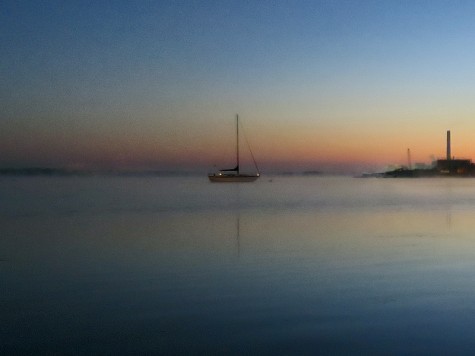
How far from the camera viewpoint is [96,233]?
63.0ft

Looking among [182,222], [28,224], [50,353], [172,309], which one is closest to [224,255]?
[172,309]

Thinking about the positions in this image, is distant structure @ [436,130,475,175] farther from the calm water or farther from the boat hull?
the calm water

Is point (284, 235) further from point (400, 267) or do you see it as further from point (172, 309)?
point (172, 309)

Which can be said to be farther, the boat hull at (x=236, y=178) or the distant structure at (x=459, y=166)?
the distant structure at (x=459, y=166)

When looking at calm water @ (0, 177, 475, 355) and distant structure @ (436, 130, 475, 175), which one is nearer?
calm water @ (0, 177, 475, 355)

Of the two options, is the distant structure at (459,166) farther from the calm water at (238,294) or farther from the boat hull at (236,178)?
the calm water at (238,294)

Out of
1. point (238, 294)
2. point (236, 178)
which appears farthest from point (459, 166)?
point (238, 294)

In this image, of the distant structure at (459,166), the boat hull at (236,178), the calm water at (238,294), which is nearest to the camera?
the calm water at (238,294)

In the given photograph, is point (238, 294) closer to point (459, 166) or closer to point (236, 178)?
point (236, 178)

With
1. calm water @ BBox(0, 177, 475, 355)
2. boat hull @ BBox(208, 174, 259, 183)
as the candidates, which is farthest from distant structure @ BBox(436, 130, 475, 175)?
calm water @ BBox(0, 177, 475, 355)

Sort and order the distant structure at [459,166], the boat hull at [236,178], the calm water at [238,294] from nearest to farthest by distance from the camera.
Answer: the calm water at [238,294] < the boat hull at [236,178] < the distant structure at [459,166]

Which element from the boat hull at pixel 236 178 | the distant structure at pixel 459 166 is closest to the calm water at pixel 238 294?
the boat hull at pixel 236 178

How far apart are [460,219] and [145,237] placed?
1556cm

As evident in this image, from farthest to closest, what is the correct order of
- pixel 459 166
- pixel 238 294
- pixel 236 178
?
pixel 459 166 → pixel 236 178 → pixel 238 294
